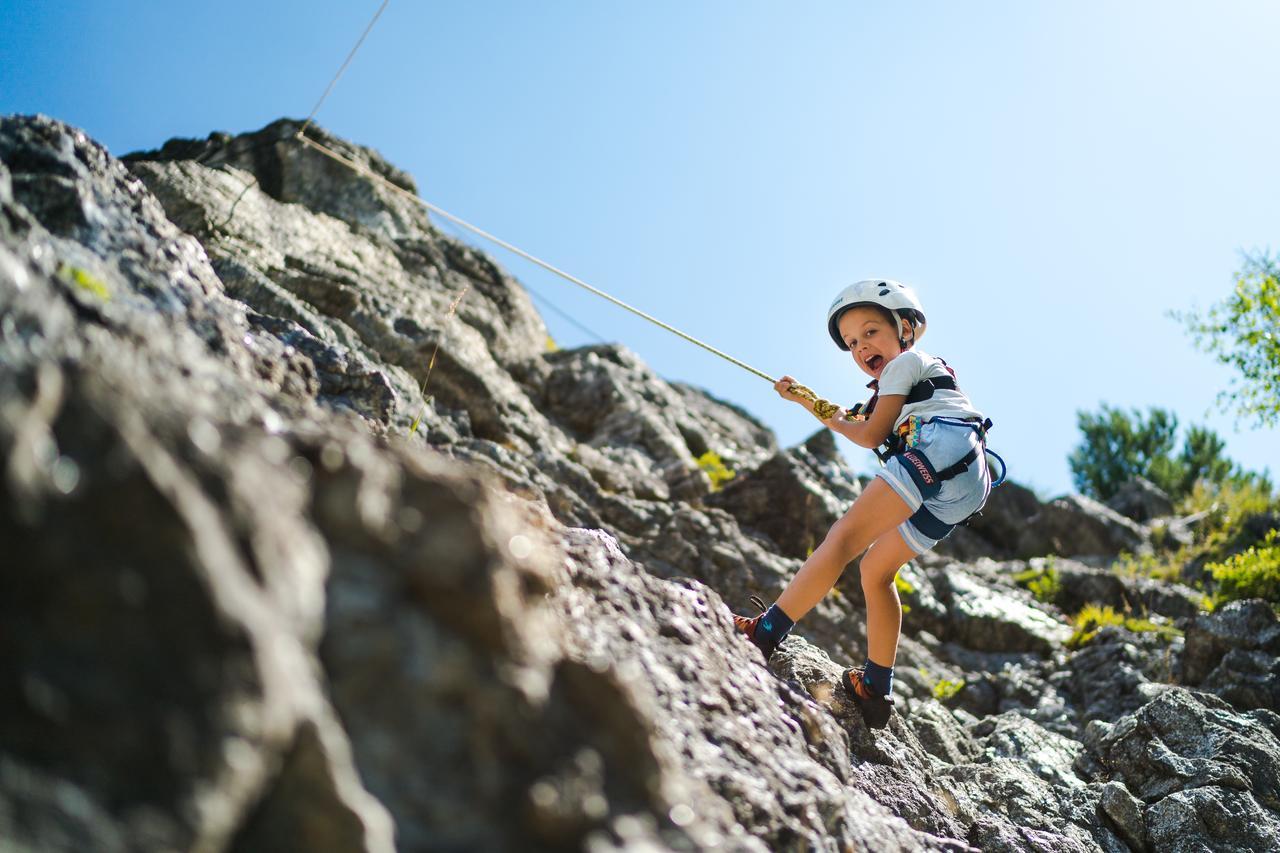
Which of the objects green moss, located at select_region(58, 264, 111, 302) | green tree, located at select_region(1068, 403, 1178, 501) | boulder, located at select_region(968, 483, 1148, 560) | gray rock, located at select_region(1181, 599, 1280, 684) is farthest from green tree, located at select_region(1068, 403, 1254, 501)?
green moss, located at select_region(58, 264, 111, 302)

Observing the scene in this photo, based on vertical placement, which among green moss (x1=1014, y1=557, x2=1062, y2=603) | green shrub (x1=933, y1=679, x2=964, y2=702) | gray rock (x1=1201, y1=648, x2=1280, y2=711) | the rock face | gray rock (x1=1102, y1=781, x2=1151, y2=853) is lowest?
the rock face

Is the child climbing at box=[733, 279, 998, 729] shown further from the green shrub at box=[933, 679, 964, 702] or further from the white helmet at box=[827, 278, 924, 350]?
the green shrub at box=[933, 679, 964, 702]

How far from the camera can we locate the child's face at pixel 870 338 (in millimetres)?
5938

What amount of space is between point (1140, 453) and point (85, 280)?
103 feet

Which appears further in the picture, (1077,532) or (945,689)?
(1077,532)

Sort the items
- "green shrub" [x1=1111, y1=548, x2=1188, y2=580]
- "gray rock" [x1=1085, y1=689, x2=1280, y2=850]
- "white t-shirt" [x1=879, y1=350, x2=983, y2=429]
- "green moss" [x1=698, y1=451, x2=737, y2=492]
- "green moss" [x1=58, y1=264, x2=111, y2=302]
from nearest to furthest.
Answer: "green moss" [x1=58, y1=264, x2=111, y2=302], "white t-shirt" [x1=879, y1=350, x2=983, y2=429], "gray rock" [x1=1085, y1=689, x2=1280, y2=850], "green moss" [x1=698, y1=451, x2=737, y2=492], "green shrub" [x1=1111, y1=548, x2=1188, y2=580]

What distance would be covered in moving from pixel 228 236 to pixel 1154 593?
1335 centimetres

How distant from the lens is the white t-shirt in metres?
5.32

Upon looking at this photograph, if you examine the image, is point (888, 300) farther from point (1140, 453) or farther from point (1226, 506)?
point (1140, 453)

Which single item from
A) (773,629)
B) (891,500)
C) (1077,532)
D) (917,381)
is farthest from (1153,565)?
(773,629)

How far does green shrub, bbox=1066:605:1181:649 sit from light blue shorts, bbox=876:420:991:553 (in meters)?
7.48

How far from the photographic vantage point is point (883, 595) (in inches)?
203

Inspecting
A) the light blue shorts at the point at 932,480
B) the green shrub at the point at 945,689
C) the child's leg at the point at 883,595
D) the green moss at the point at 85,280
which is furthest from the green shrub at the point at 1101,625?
the green moss at the point at 85,280

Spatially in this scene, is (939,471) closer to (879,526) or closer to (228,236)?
(879,526)
